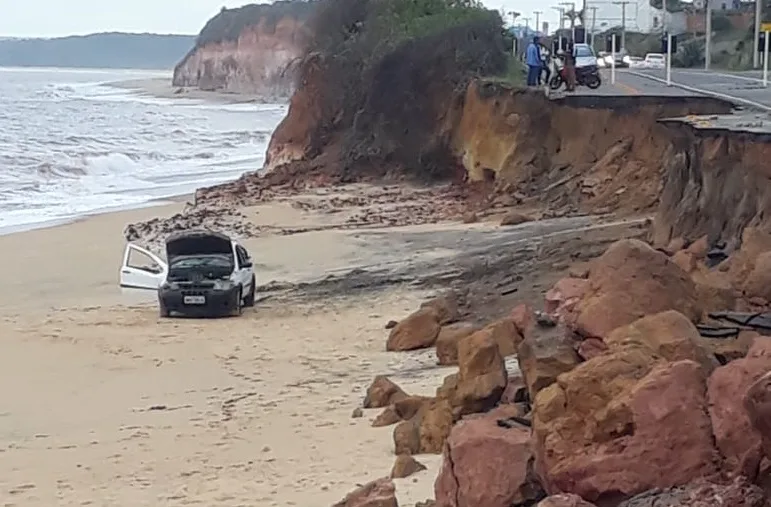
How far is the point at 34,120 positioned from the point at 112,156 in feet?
107

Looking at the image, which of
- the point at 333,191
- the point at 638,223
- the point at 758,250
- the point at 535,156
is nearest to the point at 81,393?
the point at 758,250

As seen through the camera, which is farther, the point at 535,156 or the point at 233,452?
the point at 535,156

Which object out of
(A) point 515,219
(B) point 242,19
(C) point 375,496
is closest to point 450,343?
(C) point 375,496

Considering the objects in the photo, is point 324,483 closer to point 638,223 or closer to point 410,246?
point 638,223

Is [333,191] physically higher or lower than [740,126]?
lower

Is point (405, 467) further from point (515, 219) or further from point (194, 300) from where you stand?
point (515, 219)

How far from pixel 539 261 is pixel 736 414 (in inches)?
509

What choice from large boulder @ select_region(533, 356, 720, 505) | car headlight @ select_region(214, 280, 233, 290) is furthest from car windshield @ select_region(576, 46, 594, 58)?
large boulder @ select_region(533, 356, 720, 505)

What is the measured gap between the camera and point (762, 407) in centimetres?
621

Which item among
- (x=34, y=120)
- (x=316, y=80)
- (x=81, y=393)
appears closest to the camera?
(x=81, y=393)

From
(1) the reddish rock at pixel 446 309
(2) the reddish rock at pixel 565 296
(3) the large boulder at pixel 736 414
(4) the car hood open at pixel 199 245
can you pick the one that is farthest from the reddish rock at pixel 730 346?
(4) the car hood open at pixel 199 245

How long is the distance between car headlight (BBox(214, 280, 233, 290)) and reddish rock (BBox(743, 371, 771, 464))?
14671 mm

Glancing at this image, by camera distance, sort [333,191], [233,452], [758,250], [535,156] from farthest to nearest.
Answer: [333,191], [535,156], [758,250], [233,452]

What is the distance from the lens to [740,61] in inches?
2721
